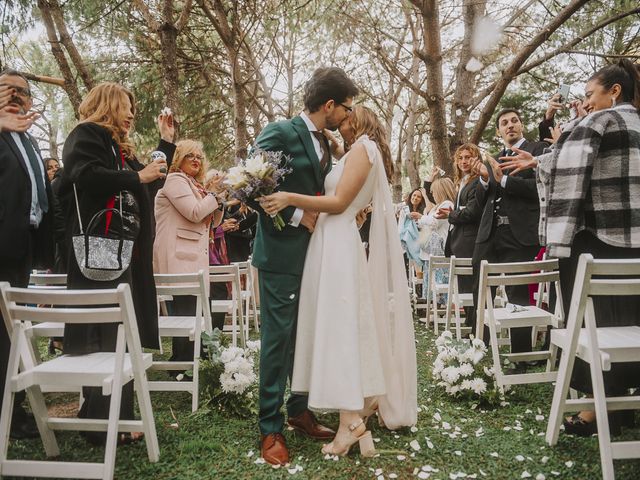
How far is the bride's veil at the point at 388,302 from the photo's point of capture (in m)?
3.02

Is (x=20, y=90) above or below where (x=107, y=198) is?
above

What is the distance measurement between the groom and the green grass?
0.80ft

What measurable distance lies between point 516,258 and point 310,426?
103 inches

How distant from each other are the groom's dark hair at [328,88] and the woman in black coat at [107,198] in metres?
1.10

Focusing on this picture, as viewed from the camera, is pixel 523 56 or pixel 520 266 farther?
pixel 523 56

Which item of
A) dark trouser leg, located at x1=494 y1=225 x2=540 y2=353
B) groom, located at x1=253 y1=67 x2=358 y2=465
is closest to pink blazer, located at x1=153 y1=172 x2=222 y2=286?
groom, located at x1=253 y1=67 x2=358 y2=465

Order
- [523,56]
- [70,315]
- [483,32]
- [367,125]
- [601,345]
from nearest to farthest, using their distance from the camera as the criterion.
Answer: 1. [70,315]
2. [601,345]
3. [367,125]
4. [523,56]
5. [483,32]

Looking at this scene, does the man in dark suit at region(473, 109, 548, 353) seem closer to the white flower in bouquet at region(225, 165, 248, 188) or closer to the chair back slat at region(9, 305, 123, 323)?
the white flower in bouquet at region(225, 165, 248, 188)

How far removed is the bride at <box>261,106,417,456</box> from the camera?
2.71m

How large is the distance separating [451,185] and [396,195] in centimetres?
1137

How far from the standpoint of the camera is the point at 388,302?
10.0 ft

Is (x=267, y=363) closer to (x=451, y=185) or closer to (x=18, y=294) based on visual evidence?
(x=18, y=294)

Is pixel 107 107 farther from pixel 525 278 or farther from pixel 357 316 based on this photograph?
pixel 525 278

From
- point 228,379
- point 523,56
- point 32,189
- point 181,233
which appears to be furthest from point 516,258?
point 32,189
